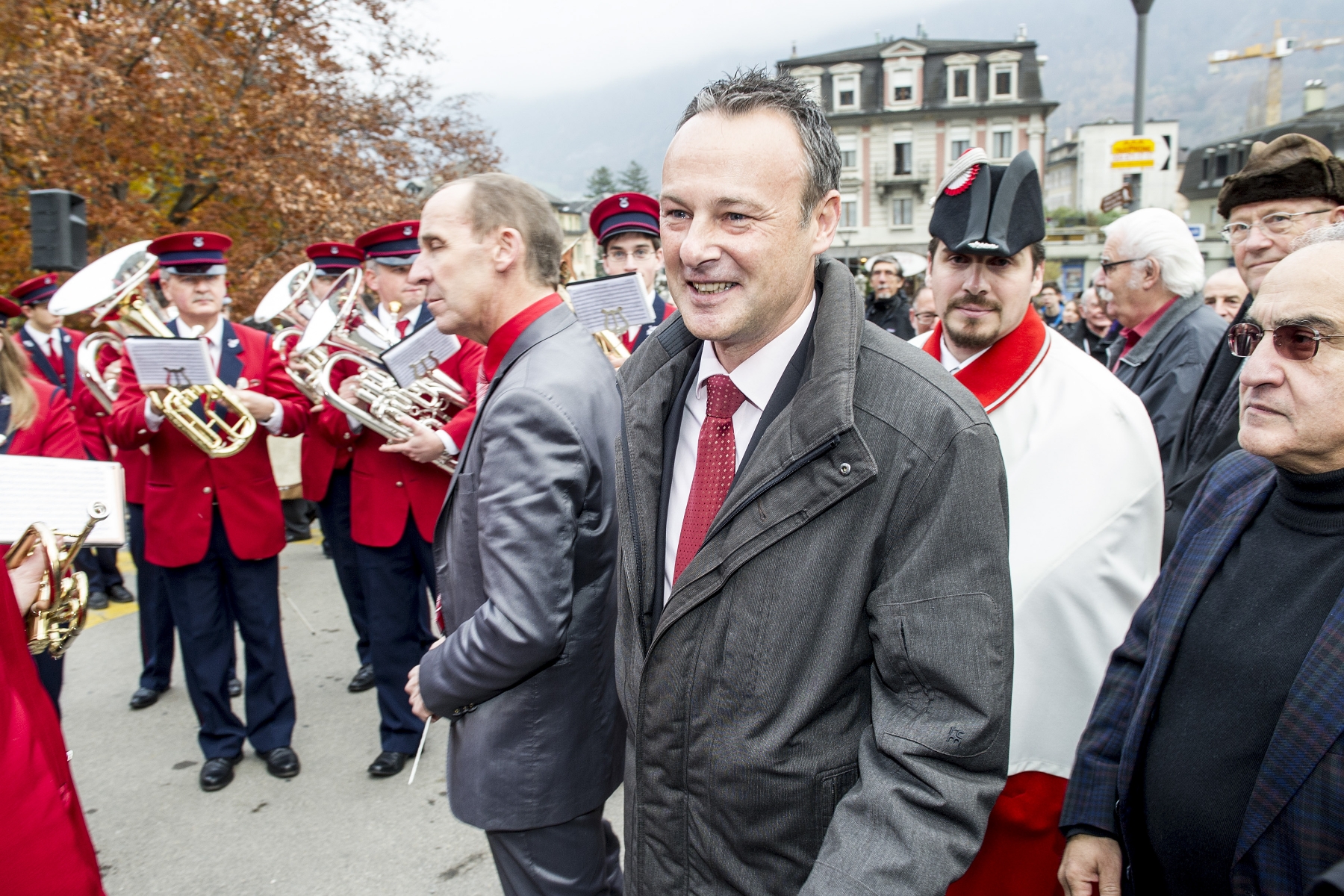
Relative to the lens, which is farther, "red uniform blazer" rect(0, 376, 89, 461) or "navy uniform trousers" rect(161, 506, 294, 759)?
"navy uniform trousers" rect(161, 506, 294, 759)

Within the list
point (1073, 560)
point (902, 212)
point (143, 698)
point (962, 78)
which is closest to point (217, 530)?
point (143, 698)

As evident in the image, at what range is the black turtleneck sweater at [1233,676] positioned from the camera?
1.56 meters

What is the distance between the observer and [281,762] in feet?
13.5

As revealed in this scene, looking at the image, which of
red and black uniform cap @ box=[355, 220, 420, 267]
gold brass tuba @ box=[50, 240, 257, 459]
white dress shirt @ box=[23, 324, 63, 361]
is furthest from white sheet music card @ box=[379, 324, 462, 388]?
white dress shirt @ box=[23, 324, 63, 361]

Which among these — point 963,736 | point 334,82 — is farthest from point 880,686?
point 334,82

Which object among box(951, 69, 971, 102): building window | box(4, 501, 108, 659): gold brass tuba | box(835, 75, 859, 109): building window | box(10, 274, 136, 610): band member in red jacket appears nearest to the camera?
box(4, 501, 108, 659): gold brass tuba

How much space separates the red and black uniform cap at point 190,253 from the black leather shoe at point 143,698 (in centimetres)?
249

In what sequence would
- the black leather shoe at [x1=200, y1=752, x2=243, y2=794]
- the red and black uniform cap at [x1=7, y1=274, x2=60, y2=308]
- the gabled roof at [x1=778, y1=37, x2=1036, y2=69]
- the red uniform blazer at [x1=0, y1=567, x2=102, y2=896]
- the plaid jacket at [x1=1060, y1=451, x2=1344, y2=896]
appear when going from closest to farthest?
the red uniform blazer at [x1=0, y1=567, x2=102, y2=896], the plaid jacket at [x1=1060, y1=451, x2=1344, y2=896], the black leather shoe at [x1=200, y1=752, x2=243, y2=794], the red and black uniform cap at [x1=7, y1=274, x2=60, y2=308], the gabled roof at [x1=778, y1=37, x2=1036, y2=69]

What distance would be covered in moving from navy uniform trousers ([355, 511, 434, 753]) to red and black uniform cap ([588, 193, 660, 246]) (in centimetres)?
224

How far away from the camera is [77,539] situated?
1949mm

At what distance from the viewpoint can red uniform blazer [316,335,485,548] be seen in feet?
13.4

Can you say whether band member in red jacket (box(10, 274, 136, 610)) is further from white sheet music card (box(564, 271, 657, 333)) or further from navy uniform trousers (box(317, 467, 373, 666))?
white sheet music card (box(564, 271, 657, 333))

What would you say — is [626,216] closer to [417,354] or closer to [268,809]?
[417,354]

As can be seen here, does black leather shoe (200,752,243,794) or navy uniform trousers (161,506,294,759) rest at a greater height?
navy uniform trousers (161,506,294,759)
